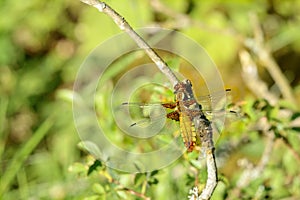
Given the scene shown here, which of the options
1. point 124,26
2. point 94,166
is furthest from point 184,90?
point 94,166

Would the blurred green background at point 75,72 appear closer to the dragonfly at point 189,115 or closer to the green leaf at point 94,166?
the green leaf at point 94,166

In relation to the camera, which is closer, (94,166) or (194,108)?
(194,108)

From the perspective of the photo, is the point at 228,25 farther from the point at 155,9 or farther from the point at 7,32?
A: the point at 7,32

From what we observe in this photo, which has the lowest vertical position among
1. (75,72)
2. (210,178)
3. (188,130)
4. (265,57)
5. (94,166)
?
(210,178)

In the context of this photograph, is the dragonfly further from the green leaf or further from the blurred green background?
the blurred green background

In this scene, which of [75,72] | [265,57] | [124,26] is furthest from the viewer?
[75,72]

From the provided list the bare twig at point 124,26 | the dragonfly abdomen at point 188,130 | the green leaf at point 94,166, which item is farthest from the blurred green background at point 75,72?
the bare twig at point 124,26

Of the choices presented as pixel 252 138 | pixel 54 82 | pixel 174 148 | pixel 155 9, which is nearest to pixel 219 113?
pixel 174 148

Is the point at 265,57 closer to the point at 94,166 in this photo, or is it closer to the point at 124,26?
the point at 94,166

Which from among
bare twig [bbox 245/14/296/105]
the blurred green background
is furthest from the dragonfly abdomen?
bare twig [bbox 245/14/296/105]
